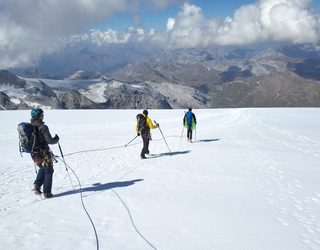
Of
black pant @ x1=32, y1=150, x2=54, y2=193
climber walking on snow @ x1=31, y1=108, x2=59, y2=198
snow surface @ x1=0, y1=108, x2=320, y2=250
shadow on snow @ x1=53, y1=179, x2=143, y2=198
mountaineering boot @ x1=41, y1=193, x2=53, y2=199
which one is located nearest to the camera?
snow surface @ x1=0, y1=108, x2=320, y2=250

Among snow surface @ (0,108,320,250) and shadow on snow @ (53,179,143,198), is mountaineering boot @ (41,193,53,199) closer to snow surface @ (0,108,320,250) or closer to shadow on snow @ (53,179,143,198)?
snow surface @ (0,108,320,250)

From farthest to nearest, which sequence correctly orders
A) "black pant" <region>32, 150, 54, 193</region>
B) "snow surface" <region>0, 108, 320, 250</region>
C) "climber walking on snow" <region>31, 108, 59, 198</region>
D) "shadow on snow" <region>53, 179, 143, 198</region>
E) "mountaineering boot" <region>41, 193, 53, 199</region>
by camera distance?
"shadow on snow" <region>53, 179, 143, 198</region>
"mountaineering boot" <region>41, 193, 53, 199</region>
"black pant" <region>32, 150, 54, 193</region>
"climber walking on snow" <region>31, 108, 59, 198</region>
"snow surface" <region>0, 108, 320, 250</region>

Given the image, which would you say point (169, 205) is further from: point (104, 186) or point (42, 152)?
point (42, 152)

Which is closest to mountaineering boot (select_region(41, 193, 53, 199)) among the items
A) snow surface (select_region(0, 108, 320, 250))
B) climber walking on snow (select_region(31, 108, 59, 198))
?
climber walking on snow (select_region(31, 108, 59, 198))

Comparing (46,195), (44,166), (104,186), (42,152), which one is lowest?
(104,186)

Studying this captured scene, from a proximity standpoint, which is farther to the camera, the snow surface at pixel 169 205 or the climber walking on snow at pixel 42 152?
the climber walking on snow at pixel 42 152

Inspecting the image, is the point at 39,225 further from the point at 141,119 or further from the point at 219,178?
the point at 141,119

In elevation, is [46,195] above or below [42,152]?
Answer: below

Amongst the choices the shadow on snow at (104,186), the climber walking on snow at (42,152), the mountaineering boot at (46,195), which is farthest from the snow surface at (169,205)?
the climber walking on snow at (42,152)

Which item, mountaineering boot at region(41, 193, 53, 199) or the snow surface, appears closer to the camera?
the snow surface

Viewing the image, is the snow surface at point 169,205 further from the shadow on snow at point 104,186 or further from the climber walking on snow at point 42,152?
the climber walking on snow at point 42,152

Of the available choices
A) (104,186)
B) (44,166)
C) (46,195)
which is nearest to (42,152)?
(44,166)

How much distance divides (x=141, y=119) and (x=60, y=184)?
15.7 ft

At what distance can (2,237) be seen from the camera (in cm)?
452
